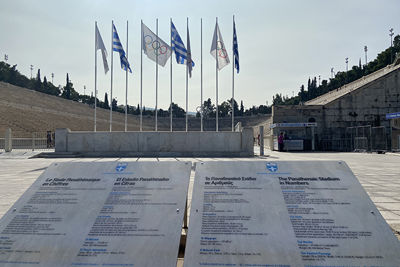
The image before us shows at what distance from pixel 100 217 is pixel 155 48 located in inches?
779

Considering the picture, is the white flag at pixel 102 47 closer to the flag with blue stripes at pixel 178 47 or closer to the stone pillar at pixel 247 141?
the flag with blue stripes at pixel 178 47

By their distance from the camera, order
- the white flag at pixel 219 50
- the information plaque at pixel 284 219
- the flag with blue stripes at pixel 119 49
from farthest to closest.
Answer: the flag with blue stripes at pixel 119 49
the white flag at pixel 219 50
the information plaque at pixel 284 219

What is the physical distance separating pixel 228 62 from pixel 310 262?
19896 mm

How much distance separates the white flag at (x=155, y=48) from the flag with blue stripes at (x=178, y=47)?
777 mm

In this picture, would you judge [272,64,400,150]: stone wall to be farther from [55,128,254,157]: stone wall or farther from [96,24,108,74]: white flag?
[96,24,108,74]: white flag

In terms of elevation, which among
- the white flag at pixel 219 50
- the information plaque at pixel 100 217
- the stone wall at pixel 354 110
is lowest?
the information plaque at pixel 100 217

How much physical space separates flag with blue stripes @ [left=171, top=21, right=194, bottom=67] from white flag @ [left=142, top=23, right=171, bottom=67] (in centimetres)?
78

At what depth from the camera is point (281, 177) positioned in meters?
3.16

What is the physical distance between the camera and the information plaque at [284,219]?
2.56 meters

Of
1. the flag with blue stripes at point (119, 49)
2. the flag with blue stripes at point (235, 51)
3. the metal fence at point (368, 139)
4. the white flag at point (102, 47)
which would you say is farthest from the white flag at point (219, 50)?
the metal fence at point (368, 139)

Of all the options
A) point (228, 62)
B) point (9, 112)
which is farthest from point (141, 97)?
point (9, 112)

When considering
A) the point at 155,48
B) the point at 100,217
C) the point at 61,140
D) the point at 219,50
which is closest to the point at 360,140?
the point at 219,50

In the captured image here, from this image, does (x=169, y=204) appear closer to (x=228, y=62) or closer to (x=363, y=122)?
(x=228, y=62)

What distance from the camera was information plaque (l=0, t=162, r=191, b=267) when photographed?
8.80 ft
